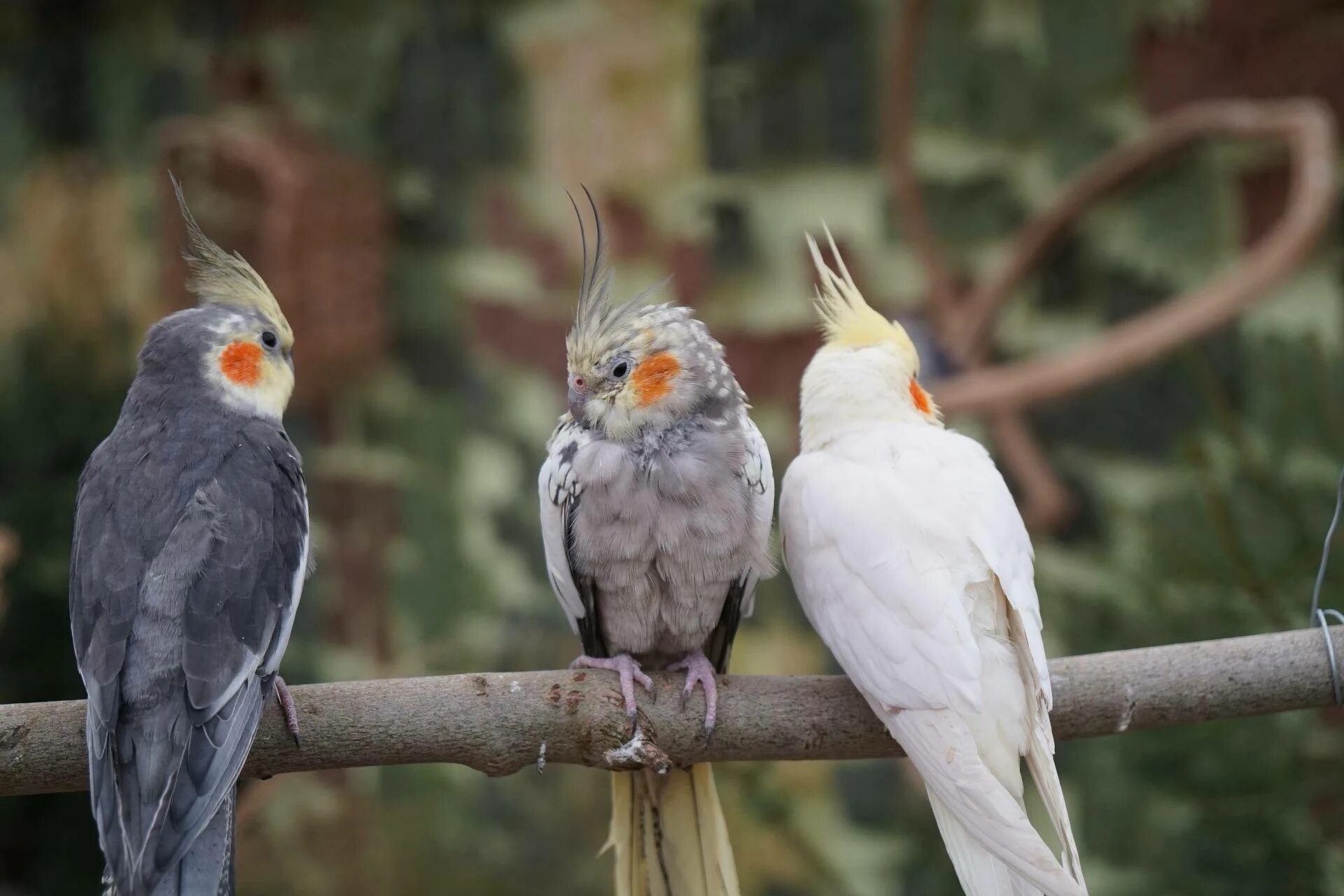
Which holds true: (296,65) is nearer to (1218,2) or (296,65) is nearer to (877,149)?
(877,149)

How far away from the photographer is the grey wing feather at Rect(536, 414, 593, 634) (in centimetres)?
157

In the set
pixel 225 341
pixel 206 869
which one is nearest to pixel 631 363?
pixel 225 341

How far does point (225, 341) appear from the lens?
5.06 feet

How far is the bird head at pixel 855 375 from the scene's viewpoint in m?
1.60

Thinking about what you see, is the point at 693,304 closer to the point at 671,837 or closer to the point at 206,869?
the point at 671,837

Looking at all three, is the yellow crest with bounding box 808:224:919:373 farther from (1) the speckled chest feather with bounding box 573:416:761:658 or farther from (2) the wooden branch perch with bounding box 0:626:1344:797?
(2) the wooden branch perch with bounding box 0:626:1344:797

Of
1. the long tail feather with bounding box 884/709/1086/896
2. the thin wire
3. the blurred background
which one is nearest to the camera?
the long tail feather with bounding box 884/709/1086/896

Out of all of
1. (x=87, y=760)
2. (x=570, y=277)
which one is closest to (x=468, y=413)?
(x=570, y=277)

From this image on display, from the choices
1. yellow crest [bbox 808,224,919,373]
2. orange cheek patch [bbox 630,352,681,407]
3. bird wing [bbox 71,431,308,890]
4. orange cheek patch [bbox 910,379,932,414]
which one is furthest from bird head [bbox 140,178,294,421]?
orange cheek patch [bbox 910,379,932,414]

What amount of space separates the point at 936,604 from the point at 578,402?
515mm

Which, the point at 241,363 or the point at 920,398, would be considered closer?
the point at 241,363

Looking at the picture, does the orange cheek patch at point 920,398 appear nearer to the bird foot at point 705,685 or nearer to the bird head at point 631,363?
the bird head at point 631,363

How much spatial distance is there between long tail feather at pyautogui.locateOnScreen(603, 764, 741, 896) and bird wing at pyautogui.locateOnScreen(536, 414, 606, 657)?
0.23 m

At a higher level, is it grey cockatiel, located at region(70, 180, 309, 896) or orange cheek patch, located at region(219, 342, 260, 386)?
orange cheek patch, located at region(219, 342, 260, 386)
